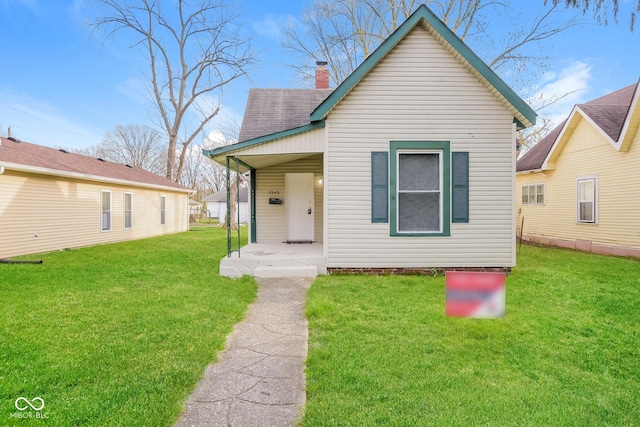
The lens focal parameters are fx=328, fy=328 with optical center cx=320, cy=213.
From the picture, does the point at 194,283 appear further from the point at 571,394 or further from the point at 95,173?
the point at 95,173

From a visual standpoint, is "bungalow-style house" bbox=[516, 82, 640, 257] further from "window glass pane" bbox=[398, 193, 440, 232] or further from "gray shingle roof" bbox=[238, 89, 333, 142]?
"gray shingle roof" bbox=[238, 89, 333, 142]

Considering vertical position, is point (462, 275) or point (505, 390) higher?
point (462, 275)

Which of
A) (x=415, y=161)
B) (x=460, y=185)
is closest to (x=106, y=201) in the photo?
(x=415, y=161)

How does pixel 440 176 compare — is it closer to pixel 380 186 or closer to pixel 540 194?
pixel 380 186

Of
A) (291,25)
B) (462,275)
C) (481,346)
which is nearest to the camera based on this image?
(462,275)

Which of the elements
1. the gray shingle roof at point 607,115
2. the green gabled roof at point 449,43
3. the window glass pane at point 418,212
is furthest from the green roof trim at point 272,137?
the gray shingle roof at point 607,115

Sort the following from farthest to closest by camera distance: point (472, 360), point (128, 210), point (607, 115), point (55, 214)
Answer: point (128, 210) → point (55, 214) → point (607, 115) → point (472, 360)

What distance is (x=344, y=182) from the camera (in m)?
6.57

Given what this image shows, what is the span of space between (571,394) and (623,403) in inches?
12.6

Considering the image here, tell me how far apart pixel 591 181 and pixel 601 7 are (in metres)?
9.35

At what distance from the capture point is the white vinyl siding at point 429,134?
21.4 ft

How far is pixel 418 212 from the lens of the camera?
6656mm

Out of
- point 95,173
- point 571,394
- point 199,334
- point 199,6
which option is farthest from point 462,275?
point 199,6

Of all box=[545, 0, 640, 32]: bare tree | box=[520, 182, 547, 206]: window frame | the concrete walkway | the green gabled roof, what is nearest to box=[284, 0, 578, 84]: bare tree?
box=[520, 182, 547, 206]: window frame
